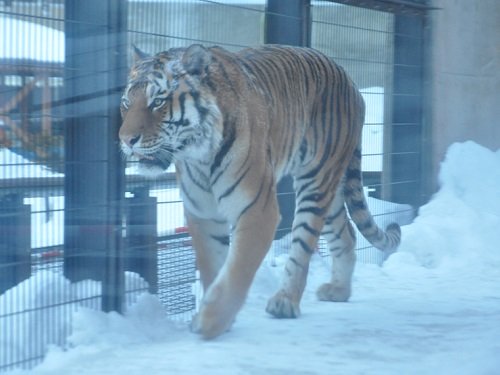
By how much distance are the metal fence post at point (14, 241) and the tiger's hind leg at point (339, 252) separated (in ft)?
7.39

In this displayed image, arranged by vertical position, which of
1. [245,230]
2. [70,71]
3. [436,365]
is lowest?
[436,365]

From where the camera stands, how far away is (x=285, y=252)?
24.2 ft

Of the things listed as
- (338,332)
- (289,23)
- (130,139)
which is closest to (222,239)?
(338,332)

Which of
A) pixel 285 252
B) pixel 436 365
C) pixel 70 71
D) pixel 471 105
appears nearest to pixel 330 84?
pixel 285 252

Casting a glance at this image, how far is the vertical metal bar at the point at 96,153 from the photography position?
17.4 feet

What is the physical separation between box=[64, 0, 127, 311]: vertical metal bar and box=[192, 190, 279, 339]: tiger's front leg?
22.7 inches

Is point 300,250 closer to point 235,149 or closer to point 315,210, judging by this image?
point 315,210

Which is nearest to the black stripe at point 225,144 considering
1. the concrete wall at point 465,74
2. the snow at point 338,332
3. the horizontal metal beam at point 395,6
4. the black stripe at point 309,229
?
the snow at point 338,332

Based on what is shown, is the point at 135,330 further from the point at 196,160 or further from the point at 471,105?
the point at 471,105

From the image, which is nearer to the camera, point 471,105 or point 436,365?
point 436,365

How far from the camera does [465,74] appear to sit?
9641 millimetres

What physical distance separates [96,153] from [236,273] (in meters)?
1.04

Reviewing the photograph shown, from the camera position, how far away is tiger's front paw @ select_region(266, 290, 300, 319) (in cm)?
589

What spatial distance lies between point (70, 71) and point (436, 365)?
245 cm
